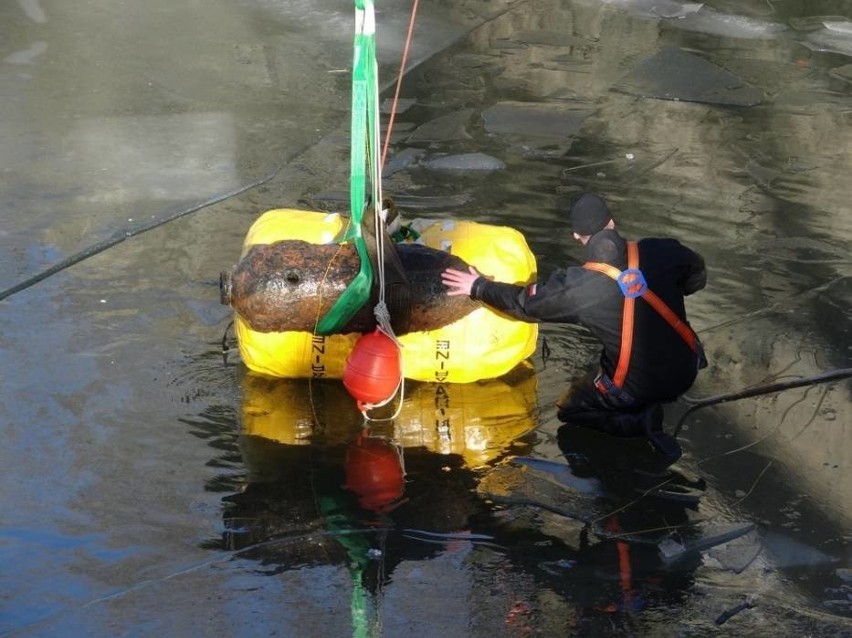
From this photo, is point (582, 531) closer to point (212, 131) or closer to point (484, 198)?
point (484, 198)

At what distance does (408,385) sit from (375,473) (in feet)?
2.56

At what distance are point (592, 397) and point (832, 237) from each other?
3.02 metres

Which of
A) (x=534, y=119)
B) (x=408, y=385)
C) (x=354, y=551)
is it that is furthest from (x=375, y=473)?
(x=534, y=119)

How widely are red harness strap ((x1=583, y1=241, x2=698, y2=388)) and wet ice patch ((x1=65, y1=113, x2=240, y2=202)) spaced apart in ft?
12.2

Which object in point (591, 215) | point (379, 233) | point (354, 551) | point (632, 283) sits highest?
point (591, 215)

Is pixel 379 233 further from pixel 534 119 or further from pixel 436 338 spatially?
pixel 534 119

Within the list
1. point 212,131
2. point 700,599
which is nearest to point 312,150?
point 212,131

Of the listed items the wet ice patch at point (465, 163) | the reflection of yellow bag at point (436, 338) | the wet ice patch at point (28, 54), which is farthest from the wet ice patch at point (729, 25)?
the reflection of yellow bag at point (436, 338)

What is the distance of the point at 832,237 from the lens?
25.3 feet

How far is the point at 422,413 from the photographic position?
579 cm

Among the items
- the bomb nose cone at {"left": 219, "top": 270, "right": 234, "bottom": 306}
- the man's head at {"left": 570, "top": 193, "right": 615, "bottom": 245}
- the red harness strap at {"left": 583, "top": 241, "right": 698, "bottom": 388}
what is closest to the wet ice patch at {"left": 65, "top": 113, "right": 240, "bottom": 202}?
the bomb nose cone at {"left": 219, "top": 270, "right": 234, "bottom": 306}

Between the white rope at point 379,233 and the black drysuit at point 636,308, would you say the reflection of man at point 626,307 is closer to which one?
the black drysuit at point 636,308

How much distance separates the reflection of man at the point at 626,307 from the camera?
5297 mm

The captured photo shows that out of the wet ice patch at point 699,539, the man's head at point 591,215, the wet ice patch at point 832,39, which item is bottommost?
the wet ice patch at point 699,539
